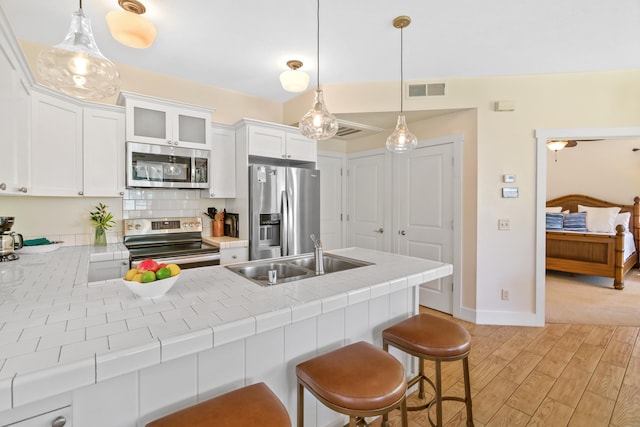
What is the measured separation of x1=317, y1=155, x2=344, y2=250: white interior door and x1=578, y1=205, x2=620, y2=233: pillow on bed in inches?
175

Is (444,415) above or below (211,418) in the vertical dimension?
below

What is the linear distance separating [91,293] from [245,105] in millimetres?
2993

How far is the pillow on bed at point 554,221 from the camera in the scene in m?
5.19

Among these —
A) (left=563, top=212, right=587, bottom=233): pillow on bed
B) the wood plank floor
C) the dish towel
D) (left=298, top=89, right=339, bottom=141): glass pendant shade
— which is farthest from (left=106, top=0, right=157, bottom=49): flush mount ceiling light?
(left=563, top=212, right=587, bottom=233): pillow on bed

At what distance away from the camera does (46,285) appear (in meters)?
1.45

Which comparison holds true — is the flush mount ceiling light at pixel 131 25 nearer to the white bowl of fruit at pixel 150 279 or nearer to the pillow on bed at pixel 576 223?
the white bowl of fruit at pixel 150 279

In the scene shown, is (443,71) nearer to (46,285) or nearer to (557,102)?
(557,102)

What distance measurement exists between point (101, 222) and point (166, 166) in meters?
0.82

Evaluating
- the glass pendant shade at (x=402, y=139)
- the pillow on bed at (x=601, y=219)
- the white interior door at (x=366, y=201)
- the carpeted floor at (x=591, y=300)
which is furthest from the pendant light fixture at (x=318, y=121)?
the pillow on bed at (x=601, y=219)

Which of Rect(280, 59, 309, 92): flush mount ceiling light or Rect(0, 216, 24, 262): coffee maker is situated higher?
Rect(280, 59, 309, 92): flush mount ceiling light

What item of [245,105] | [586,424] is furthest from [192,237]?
[586,424]

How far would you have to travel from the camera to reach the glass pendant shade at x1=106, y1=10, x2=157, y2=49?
75.9 inches

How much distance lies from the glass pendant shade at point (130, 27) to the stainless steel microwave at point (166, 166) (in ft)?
3.38

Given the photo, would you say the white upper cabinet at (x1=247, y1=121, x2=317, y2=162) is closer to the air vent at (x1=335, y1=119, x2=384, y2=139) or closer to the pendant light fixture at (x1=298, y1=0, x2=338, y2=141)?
the air vent at (x1=335, y1=119, x2=384, y2=139)
